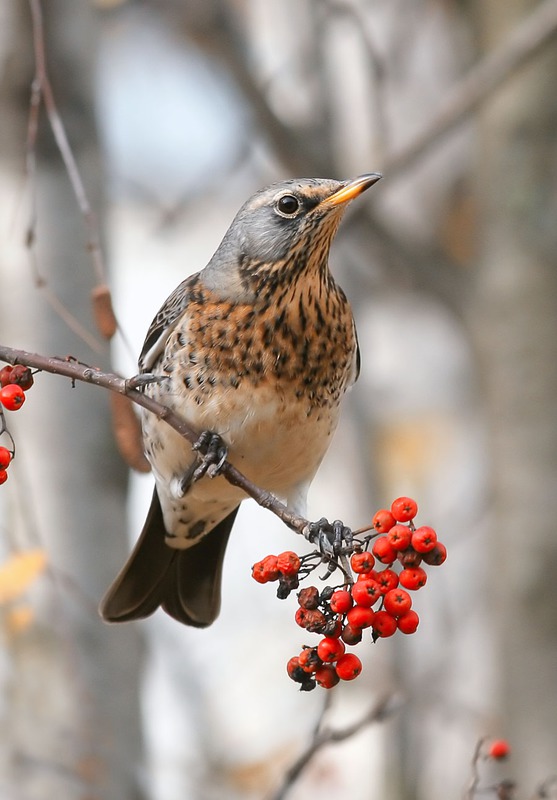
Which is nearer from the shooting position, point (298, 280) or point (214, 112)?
point (298, 280)

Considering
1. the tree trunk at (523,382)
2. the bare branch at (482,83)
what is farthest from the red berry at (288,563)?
the bare branch at (482,83)

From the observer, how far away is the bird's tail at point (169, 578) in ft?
11.8

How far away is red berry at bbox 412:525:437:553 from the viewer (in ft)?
6.81

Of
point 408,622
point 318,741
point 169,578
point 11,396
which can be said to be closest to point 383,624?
point 408,622

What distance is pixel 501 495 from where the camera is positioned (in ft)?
16.9

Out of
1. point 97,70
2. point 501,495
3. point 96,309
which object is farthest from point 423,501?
point 96,309

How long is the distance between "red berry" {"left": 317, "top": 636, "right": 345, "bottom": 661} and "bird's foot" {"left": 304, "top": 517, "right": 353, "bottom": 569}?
0.16m

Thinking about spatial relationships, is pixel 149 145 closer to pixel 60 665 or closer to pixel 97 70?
pixel 97 70

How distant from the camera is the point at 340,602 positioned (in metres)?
2.13

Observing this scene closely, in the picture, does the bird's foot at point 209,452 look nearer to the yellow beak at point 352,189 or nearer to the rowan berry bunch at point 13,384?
the yellow beak at point 352,189

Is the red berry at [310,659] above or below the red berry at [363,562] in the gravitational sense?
below

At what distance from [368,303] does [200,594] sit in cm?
422

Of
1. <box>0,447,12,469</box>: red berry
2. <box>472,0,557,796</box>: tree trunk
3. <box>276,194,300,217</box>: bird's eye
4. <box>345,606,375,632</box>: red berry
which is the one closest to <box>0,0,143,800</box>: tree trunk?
<box>276,194,300,217</box>: bird's eye

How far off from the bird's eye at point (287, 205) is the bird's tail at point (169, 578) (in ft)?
3.71
